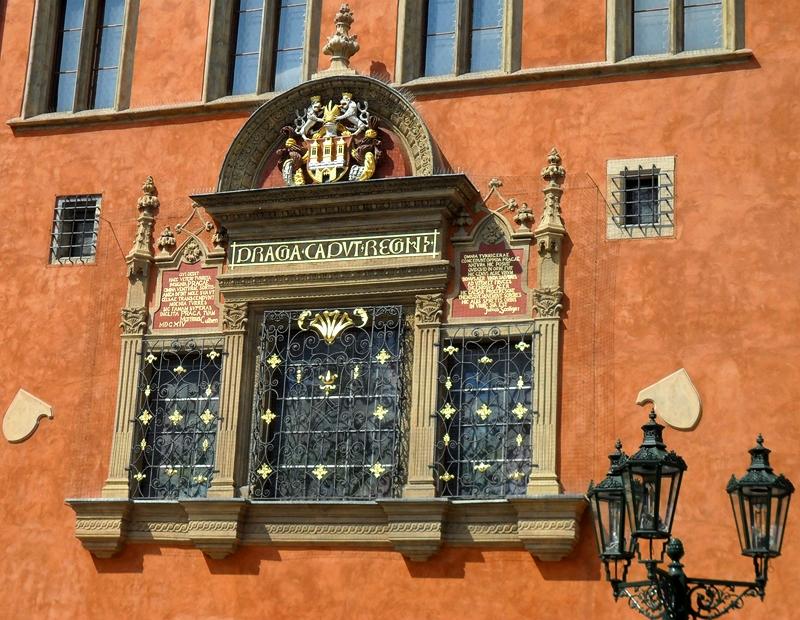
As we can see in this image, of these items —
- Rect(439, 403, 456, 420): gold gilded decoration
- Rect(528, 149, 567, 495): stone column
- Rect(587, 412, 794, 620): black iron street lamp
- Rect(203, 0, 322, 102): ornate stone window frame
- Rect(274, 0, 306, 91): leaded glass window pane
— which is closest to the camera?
Rect(587, 412, 794, 620): black iron street lamp

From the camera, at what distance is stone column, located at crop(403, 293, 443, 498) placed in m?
13.5

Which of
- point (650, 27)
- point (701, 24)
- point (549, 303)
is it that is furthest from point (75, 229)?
point (701, 24)

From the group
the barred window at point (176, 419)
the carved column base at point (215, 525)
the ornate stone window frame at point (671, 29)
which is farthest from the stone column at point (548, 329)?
the barred window at point (176, 419)

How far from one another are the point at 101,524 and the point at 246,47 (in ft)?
16.1

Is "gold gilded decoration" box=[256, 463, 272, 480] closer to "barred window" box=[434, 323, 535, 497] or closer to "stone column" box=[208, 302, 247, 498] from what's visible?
"stone column" box=[208, 302, 247, 498]

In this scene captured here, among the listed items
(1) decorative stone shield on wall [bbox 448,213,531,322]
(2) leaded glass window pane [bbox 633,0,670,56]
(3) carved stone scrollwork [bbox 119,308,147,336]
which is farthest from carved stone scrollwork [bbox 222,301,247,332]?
(2) leaded glass window pane [bbox 633,0,670,56]

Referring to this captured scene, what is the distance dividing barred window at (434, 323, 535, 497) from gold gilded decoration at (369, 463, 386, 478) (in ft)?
Result: 1.67

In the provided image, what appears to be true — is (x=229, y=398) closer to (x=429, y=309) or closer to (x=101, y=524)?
(x=101, y=524)

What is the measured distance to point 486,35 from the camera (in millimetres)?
14727

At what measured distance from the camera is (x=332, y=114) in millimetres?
14648

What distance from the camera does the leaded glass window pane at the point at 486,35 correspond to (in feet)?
48.0

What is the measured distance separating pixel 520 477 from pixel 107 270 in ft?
15.4

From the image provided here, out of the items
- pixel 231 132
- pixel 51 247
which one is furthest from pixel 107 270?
pixel 231 132

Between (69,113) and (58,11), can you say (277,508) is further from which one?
(58,11)
